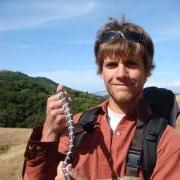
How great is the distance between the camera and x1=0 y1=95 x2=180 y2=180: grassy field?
3024 cm

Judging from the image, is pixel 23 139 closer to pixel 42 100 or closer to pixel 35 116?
pixel 35 116

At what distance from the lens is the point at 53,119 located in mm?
4082

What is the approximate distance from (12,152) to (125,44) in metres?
37.8

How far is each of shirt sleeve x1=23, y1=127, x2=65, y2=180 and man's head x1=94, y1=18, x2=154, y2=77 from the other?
0.88 metres

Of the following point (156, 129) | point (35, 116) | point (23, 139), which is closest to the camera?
point (156, 129)

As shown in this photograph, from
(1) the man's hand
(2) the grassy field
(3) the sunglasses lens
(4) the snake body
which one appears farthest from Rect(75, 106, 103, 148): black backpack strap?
(2) the grassy field

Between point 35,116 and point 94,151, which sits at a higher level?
point 94,151

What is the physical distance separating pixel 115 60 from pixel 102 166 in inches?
36.9

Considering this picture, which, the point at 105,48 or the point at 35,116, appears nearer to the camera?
the point at 105,48

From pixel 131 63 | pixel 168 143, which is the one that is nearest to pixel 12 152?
pixel 131 63

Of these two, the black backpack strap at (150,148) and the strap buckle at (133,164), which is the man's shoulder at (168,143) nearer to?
the black backpack strap at (150,148)

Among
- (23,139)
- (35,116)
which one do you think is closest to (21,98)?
(35,116)

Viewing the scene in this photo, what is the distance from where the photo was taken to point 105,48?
436 cm

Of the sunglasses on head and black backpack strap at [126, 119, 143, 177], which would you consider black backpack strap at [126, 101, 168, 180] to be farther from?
the sunglasses on head
